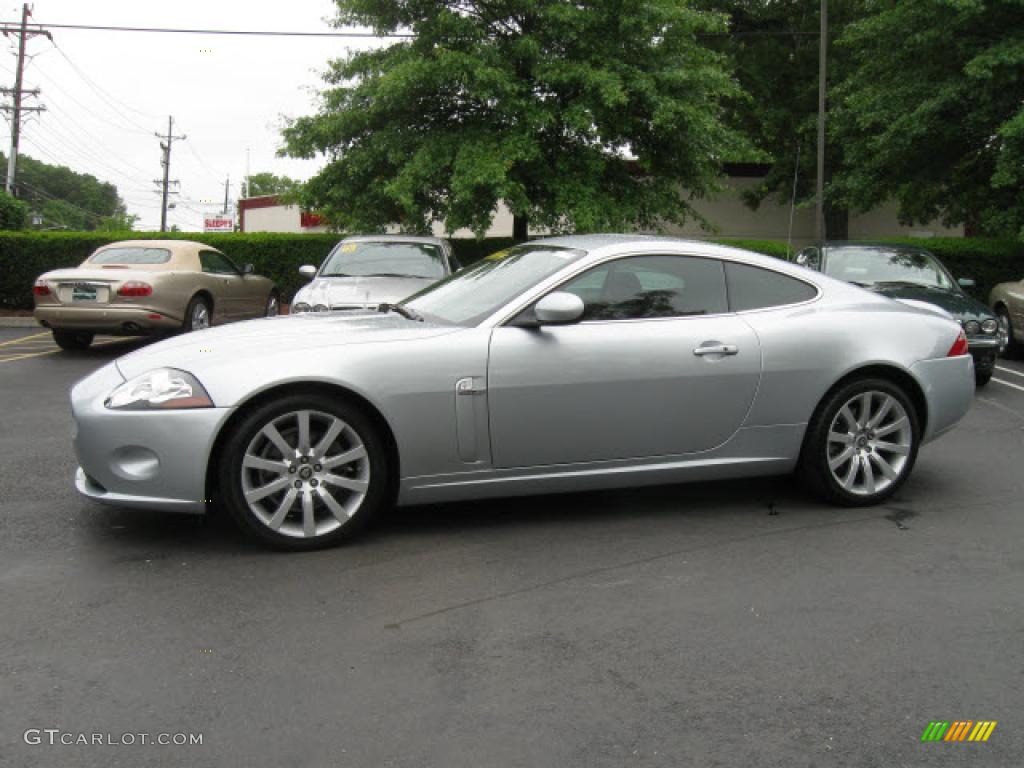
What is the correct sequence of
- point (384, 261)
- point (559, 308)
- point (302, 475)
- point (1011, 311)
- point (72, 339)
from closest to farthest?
point (302, 475) < point (559, 308) < point (384, 261) < point (72, 339) < point (1011, 311)

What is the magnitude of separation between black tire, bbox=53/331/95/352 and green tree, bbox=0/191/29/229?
312 inches

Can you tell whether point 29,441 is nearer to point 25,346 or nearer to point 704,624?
point 704,624

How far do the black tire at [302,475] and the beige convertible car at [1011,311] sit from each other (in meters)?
10.3

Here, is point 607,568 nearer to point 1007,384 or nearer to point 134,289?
point 1007,384

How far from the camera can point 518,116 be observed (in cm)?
1680

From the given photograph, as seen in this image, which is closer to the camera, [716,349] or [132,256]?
[716,349]

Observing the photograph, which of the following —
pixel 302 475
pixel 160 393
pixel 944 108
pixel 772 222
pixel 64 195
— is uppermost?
pixel 64 195

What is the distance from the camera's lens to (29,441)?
6773mm

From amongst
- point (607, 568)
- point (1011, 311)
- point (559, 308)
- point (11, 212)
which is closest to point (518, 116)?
point (1011, 311)

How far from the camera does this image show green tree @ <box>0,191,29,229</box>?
1897cm

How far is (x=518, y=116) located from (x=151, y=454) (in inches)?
533

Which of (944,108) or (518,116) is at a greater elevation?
(944,108)

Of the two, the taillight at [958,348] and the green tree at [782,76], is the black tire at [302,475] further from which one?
the green tree at [782,76]

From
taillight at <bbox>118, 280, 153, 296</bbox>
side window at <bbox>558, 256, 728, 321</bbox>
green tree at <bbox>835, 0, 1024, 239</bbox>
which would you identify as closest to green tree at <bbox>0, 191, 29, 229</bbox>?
taillight at <bbox>118, 280, 153, 296</bbox>
